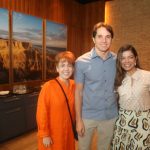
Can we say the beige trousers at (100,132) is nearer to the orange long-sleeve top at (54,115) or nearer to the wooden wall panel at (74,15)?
the orange long-sleeve top at (54,115)

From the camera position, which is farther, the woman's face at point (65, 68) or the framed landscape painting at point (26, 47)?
the framed landscape painting at point (26, 47)

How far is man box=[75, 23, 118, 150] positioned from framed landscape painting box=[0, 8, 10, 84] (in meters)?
2.32

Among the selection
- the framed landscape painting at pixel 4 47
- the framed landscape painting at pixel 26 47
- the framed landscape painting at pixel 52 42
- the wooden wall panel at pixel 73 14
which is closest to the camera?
the framed landscape painting at pixel 4 47

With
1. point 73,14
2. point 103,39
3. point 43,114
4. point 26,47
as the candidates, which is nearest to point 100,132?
point 43,114

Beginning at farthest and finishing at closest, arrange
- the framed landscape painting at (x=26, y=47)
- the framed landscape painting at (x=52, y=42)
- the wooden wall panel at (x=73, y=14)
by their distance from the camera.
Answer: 1. the framed landscape painting at (x=52, y=42)
2. the wooden wall panel at (x=73, y=14)
3. the framed landscape painting at (x=26, y=47)

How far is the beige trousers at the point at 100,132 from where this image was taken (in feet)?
6.51

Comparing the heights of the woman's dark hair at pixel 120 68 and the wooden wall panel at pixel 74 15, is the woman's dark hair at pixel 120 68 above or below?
below

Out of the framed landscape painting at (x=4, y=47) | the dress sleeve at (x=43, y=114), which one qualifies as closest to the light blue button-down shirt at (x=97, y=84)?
the dress sleeve at (x=43, y=114)

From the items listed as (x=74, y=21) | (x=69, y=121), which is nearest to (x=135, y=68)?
(x=69, y=121)

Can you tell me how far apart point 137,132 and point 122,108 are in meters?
0.25

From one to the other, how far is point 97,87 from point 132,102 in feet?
1.11

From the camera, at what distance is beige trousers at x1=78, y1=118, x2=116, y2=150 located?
1985 mm

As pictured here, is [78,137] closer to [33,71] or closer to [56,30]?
[33,71]

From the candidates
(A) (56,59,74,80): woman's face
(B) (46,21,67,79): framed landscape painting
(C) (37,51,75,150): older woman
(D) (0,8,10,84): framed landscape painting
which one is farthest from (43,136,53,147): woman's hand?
(B) (46,21,67,79): framed landscape painting
